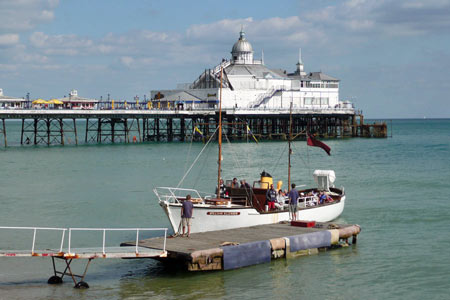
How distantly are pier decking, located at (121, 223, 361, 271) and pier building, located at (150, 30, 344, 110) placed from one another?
78937 millimetres

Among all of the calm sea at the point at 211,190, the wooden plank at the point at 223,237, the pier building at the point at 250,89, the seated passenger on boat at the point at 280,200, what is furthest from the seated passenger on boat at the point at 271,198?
the pier building at the point at 250,89

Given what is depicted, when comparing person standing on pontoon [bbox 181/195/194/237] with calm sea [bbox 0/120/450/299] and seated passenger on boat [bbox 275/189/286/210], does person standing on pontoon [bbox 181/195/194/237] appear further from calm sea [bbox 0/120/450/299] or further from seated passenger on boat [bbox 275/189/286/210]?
seated passenger on boat [bbox 275/189/286/210]

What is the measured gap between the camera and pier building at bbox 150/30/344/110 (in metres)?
112

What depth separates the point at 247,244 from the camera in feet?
82.1

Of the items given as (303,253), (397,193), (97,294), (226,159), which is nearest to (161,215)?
(303,253)

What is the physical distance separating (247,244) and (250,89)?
3493 inches

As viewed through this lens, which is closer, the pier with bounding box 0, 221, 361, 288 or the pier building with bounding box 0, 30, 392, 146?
the pier with bounding box 0, 221, 361, 288

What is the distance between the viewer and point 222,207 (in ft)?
94.2

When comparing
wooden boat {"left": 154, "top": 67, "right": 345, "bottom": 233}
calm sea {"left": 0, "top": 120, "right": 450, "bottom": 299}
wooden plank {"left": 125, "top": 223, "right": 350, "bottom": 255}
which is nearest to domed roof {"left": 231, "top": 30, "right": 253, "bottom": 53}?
calm sea {"left": 0, "top": 120, "right": 450, "bottom": 299}

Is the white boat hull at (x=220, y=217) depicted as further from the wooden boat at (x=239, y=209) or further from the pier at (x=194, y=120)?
the pier at (x=194, y=120)

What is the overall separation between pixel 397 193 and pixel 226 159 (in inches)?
1220

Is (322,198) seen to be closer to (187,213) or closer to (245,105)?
(187,213)

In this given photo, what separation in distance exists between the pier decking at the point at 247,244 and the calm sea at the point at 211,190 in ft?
1.45

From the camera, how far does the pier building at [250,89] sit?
4392 inches
